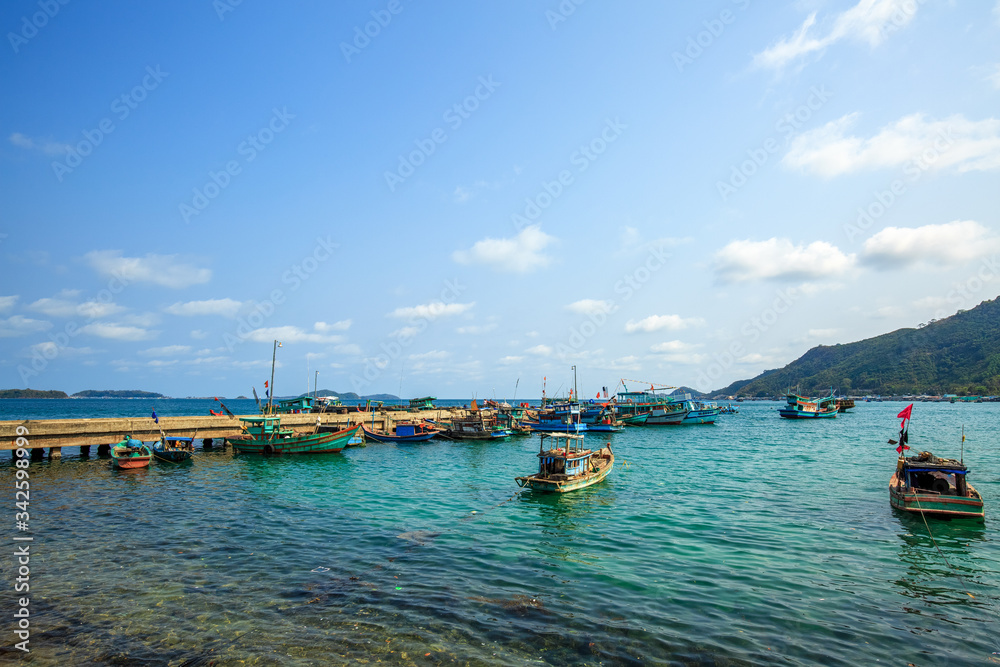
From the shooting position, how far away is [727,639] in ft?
34.9

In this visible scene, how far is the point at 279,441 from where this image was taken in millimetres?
43375

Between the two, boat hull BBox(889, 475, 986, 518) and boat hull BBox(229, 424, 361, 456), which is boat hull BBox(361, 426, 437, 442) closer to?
boat hull BBox(229, 424, 361, 456)

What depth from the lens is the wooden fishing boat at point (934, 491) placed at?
2000 centimetres

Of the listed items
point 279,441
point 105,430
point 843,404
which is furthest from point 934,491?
point 843,404

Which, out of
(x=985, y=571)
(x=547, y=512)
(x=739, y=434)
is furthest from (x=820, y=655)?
(x=739, y=434)

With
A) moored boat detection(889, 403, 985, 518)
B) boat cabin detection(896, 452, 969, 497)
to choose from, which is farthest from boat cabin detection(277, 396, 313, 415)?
boat cabin detection(896, 452, 969, 497)

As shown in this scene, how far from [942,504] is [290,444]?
4460 centimetres

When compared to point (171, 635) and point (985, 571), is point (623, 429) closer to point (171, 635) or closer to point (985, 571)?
point (985, 571)

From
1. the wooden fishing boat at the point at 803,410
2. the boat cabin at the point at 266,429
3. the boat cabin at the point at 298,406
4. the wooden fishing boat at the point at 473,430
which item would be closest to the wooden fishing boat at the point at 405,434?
the wooden fishing boat at the point at 473,430

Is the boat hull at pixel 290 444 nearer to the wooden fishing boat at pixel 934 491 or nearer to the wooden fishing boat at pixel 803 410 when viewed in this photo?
the wooden fishing boat at pixel 934 491

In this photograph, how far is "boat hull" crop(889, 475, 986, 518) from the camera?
19.9 m

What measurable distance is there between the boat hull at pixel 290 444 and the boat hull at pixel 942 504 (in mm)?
41283

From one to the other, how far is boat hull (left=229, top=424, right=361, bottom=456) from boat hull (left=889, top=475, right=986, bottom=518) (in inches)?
1625

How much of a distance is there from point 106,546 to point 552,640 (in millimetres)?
16199
